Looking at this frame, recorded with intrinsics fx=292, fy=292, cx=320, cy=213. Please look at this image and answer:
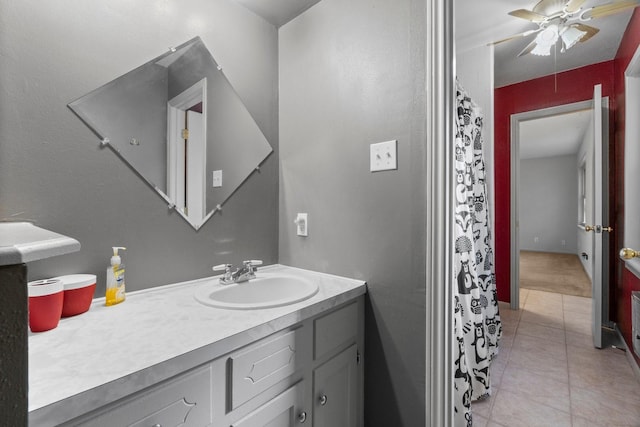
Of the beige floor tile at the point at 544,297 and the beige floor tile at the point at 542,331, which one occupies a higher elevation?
the beige floor tile at the point at 544,297

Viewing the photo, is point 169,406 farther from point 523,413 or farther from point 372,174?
point 523,413

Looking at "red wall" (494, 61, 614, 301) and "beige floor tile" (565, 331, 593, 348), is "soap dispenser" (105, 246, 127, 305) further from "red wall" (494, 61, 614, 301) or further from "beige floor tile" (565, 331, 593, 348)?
"red wall" (494, 61, 614, 301)

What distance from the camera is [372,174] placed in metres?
1.25

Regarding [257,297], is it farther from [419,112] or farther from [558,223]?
[558,223]

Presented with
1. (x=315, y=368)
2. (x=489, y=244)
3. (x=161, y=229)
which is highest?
(x=161, y=229)

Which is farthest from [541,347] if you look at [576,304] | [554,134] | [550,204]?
[550,204]

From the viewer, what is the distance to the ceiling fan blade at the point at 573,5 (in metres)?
1.77

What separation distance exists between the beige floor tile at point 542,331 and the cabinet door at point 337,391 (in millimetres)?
2130

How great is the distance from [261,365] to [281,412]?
0.19 meters

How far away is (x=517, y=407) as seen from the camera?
5.36 ft

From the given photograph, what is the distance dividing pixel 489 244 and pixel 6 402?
2.39 m

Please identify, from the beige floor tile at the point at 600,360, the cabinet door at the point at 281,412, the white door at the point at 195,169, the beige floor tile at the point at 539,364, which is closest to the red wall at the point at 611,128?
the beige floor tile at the point at 600,360

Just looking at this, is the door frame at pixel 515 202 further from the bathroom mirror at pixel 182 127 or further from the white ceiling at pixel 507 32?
the bathroom mirror at pixel 182 127

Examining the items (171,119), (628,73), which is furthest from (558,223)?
(171,119)
